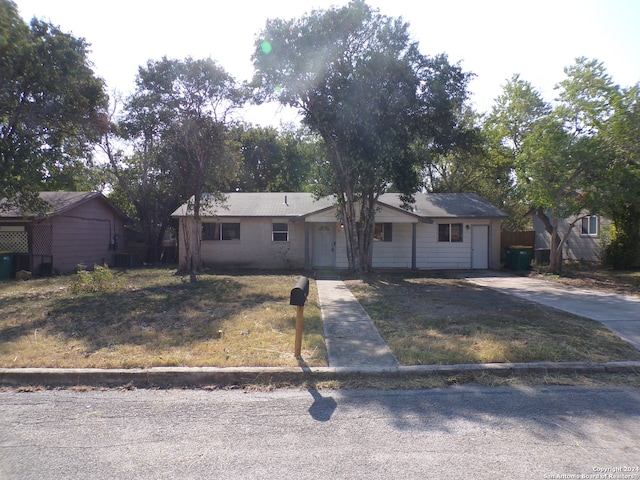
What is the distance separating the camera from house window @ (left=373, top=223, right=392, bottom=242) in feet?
65.4

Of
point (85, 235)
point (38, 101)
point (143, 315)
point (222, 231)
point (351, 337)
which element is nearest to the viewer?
point (351, 337)

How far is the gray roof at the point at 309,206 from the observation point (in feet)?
63.8

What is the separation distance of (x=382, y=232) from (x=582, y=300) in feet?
31.6

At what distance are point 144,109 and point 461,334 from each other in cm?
1306

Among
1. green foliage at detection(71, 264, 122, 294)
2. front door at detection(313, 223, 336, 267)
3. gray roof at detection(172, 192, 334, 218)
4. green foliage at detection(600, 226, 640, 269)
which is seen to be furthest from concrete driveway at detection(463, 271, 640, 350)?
green foliage at detection(71, 264, 122, 294)

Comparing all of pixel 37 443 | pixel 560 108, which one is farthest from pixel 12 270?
pixel 560 108

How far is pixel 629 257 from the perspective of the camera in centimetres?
1938

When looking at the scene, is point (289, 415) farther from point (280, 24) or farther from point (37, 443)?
point (280, 24)

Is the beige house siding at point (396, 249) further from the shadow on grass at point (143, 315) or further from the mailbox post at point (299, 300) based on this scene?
the mailbox post at point (299, 300)

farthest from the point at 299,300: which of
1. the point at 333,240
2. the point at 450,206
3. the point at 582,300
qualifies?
the point at 450,206

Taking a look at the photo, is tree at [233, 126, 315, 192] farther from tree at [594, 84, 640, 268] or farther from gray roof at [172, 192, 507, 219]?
tree at [594, 84, 640, 268]

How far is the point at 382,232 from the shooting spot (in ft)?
65.5

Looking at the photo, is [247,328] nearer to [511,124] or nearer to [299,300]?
[299,300]

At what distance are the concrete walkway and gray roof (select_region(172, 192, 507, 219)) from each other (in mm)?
8334
